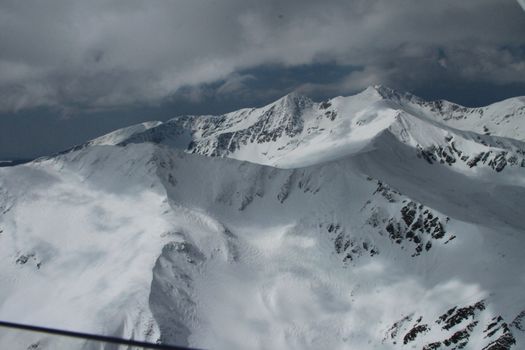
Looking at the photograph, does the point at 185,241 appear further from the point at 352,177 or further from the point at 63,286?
the point at 352,177

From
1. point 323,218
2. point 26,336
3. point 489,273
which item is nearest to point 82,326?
point 323,218

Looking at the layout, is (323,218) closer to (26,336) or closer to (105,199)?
(105,199)

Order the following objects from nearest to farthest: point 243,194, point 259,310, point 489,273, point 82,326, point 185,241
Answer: point 489,273 < point 82,326 < point 259,310 < point 185,241 < point 243,194

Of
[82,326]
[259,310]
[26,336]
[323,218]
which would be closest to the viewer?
[26,336]

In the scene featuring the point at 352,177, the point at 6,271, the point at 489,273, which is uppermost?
the point at 489,273

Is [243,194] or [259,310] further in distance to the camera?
[243,194]

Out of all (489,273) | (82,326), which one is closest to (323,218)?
(489,273)

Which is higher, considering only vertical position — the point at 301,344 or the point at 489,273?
the point at 489,273
